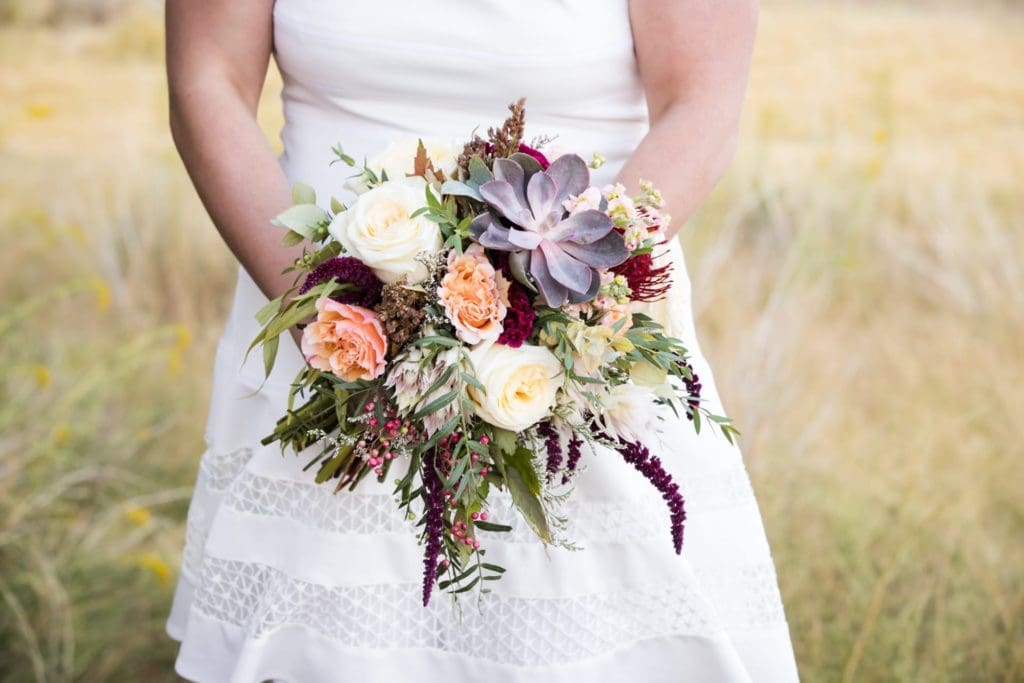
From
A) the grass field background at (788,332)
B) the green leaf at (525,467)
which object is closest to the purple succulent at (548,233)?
the green leaf at (525,467)

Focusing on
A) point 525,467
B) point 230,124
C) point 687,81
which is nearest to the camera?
point 525,467

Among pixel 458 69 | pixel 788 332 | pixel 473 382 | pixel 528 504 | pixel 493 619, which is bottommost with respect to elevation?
pixel 493 619

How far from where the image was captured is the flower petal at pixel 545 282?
1224 mm

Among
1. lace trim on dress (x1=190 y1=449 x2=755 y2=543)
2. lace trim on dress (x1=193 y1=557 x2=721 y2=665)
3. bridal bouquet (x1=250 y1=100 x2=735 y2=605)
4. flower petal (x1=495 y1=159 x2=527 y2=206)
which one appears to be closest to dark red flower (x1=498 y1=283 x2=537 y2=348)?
bridal bouquet (x1=250 y1=100 x2=735 y2=605)

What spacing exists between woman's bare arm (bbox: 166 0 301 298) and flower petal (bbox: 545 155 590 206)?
1.79 feet

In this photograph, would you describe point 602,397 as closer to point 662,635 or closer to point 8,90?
point 662,635

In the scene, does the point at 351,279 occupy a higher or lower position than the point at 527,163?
lower

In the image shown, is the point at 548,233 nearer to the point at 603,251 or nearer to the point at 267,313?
the point at 603,251

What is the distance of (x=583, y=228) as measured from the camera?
4.08ft

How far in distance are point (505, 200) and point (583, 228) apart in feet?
0.33

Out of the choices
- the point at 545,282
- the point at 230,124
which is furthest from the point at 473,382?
the point at 230,124

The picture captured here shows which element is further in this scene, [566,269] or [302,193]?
[302,193]

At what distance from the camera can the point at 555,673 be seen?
156cm

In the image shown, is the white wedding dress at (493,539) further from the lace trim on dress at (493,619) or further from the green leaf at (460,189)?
the green leaf at (460,189)
